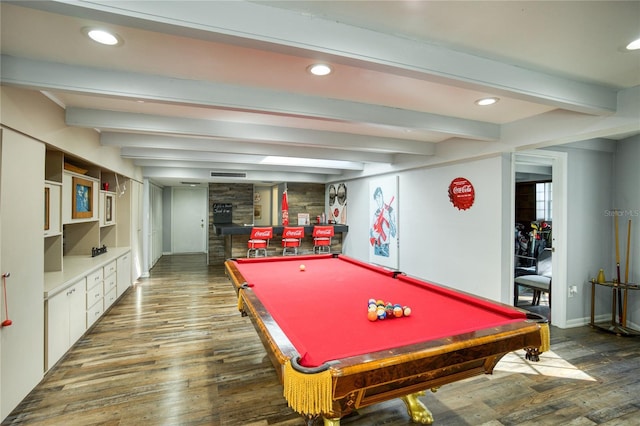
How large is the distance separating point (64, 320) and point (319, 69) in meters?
3.11

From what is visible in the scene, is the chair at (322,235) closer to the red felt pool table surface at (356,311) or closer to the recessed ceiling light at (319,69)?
the red felt pool table surface at (356,311)

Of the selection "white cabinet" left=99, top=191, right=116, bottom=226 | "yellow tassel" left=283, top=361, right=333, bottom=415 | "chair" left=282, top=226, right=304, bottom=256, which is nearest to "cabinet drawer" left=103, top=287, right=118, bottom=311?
"white cabinet" left=99, top=191, right=116, bottom=226

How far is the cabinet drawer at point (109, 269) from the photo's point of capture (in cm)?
406

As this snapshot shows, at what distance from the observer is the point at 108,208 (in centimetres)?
498

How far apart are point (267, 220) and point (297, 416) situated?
25.7ft

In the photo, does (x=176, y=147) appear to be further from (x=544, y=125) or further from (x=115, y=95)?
(x=544, y=125)

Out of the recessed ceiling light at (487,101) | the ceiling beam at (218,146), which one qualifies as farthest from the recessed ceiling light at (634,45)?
the ceiling beam at (218,146)

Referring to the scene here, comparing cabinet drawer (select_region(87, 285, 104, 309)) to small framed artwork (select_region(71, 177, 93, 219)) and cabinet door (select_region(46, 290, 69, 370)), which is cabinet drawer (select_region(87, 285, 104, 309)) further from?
small framed artwork (select_region(71, 177, 93, 219))

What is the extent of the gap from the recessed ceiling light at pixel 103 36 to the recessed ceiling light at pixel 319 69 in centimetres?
110

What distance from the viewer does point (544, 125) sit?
3.17 meters

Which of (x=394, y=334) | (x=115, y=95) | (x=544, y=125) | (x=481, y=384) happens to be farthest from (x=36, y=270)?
(x=544, y=125)

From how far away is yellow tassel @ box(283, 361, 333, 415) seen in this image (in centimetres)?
115

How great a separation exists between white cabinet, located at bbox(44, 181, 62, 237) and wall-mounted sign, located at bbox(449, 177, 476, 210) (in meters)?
4.59

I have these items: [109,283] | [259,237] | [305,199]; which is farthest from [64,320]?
[305,199]
